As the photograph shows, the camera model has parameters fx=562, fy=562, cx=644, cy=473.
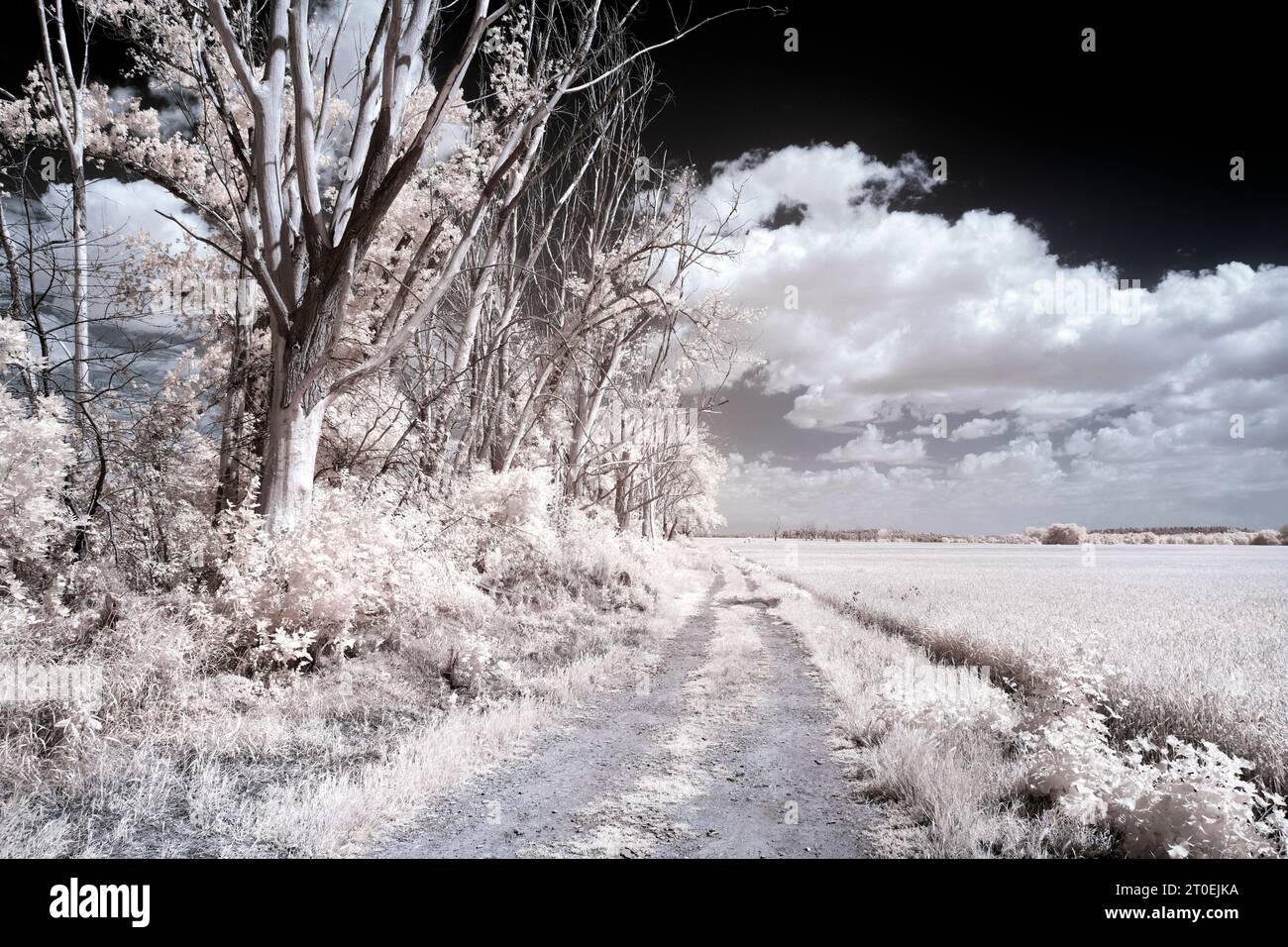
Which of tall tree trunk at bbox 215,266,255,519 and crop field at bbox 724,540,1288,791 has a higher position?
tall tree trunk at bbox 215,266,255,519

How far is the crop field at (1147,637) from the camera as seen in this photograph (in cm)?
431

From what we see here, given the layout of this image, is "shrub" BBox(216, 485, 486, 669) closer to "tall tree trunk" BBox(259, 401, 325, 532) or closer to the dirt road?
"tall tree trunk" BBox(259, 401, 325, 532)

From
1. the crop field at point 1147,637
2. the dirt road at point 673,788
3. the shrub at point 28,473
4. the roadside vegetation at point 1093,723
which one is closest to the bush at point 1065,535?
the crop field at point 1147,637

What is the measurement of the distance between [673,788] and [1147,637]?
258 inches

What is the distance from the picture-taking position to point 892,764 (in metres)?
4.23

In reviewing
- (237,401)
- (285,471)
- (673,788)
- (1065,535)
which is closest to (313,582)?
(285,471)

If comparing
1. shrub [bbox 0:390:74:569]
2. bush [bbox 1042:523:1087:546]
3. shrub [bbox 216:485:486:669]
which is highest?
shrub [bbox 0:390:74:569]

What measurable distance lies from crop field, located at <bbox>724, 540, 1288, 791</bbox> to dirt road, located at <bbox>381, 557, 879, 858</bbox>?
2140mm

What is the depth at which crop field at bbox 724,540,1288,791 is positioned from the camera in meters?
4.31

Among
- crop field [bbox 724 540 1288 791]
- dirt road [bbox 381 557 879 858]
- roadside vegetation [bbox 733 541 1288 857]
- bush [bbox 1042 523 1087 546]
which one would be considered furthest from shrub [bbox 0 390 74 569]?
bush [bbox 1042 523 1087 546]

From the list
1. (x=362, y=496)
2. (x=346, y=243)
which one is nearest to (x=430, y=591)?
(x=362, y=496)

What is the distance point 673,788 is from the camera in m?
4.24

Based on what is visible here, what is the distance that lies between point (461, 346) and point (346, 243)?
553cm

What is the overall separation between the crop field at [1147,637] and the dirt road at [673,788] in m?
2.14
